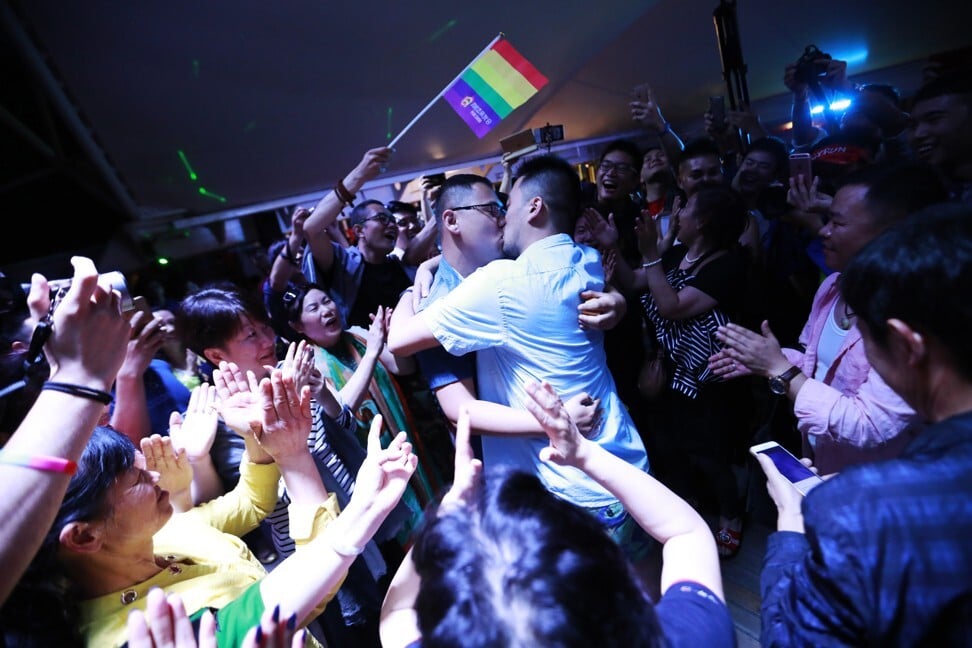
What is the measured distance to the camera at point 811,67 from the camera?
3.32m

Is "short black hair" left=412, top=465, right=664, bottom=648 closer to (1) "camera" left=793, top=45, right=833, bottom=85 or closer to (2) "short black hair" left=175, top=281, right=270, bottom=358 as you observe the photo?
(2) "short black hair" left=175, top=281, right=270, bottom=358

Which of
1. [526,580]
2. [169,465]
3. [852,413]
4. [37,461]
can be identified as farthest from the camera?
[169,465]

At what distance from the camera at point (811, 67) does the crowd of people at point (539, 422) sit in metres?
0.10

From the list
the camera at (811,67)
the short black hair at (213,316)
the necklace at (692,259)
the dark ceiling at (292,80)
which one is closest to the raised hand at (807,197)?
the necklace at (692,259)

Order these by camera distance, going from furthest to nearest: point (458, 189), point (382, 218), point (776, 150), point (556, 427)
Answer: point (382, 218), point (776, 150), point (458, 189), point (556, 427)

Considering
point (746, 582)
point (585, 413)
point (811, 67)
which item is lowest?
point (746, 582)

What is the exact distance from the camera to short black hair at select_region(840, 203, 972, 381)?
800 millimetres

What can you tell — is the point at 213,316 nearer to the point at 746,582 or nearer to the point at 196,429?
the point at 196,429

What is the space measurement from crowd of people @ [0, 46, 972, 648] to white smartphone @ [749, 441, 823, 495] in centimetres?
4

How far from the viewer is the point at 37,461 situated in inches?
28.7

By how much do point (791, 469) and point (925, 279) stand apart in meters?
0.53

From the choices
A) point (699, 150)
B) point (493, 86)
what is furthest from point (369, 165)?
point (699, 150)

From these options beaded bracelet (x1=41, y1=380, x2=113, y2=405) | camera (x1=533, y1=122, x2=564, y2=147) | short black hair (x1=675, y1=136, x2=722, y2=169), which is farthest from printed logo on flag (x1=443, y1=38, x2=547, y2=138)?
beaded bracelet (x1=41, y1=380, x2=113, y2=405)

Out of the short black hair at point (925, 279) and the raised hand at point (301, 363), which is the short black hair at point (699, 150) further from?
the raised hand at point (301, 363)
